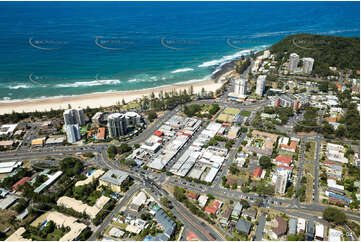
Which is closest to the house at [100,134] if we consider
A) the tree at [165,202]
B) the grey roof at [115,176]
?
the grey roof at [115,176]

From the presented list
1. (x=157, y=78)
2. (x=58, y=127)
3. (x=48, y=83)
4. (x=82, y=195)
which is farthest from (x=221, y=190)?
(x=48, y=83)

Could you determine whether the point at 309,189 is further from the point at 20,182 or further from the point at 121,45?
the point at 121,45

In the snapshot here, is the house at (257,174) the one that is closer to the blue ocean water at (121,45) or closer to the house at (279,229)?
the house at (279,229)

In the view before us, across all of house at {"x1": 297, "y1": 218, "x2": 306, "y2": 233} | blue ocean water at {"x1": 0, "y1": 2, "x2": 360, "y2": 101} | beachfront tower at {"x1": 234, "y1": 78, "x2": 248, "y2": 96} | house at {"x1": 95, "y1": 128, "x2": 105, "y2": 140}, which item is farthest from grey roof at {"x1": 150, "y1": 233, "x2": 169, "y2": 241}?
blue ocean water at {"x1": 0, "y1": 2, "x2": 360, "y2": 101}

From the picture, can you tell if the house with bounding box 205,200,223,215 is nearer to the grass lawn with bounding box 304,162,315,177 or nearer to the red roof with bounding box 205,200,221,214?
the red roof with bounding box 205,200,221,214

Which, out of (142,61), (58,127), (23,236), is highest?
(142,61)

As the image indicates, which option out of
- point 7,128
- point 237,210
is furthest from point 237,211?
point 7,128

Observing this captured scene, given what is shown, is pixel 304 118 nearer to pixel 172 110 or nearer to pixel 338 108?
pixel 338 108
